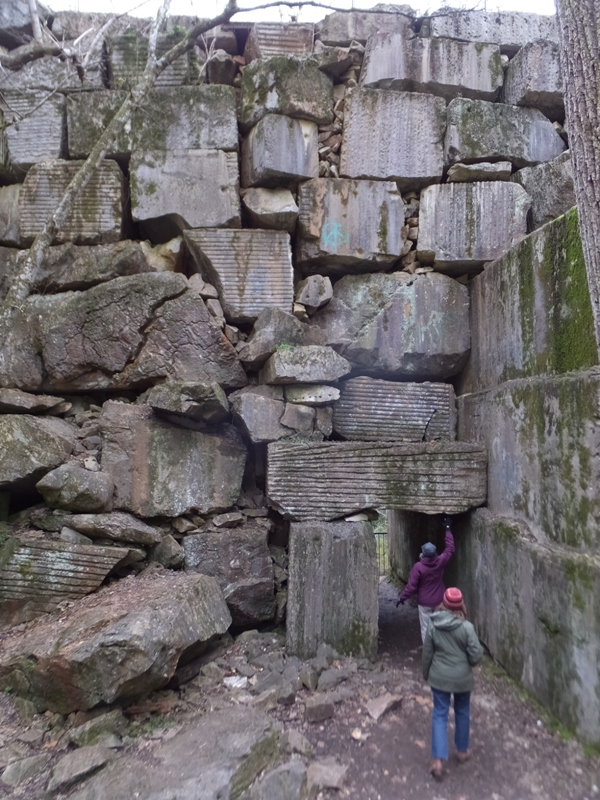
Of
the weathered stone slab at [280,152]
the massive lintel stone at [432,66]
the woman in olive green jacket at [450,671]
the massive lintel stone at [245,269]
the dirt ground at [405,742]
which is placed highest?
the massive lintel stone at [432,66]

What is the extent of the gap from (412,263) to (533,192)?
1212 millimetres

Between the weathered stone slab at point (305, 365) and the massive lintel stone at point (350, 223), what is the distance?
0.91 m

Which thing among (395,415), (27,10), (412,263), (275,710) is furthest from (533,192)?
(27,10)

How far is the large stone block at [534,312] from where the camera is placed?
3035mm

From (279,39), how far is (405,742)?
17.8ft

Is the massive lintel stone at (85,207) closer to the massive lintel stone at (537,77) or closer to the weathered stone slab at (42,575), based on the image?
the weathered stone slab at (42,575)

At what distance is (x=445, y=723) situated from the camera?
8.79 feet

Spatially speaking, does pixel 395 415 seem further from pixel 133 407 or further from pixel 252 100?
pixel 252 100

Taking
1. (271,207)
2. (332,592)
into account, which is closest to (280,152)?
(271,207)

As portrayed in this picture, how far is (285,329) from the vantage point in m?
4.18

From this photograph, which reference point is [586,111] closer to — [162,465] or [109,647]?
[162,465]

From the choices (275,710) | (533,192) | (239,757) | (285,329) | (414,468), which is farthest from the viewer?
(533,192)

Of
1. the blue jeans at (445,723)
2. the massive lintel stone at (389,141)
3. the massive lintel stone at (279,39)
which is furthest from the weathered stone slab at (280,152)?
the blue jeans at (445,723)

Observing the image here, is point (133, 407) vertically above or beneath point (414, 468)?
above
